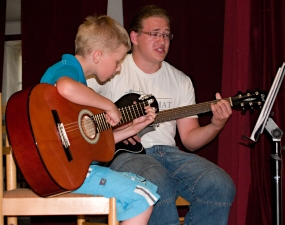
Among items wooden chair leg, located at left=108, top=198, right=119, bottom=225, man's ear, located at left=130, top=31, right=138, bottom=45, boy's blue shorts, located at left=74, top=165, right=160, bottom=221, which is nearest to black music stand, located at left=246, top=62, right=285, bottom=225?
boy's blue shorts, located at left=74, top=165, right=160, bottom=221

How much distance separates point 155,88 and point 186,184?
57cm

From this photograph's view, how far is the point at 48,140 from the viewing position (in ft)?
5.35

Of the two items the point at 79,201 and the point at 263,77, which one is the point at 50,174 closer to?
the point at 79,201

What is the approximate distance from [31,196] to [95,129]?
1.30 feet

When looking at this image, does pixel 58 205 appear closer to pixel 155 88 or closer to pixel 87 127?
pixel 87 127

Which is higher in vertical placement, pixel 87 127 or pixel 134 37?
pixel 134 37

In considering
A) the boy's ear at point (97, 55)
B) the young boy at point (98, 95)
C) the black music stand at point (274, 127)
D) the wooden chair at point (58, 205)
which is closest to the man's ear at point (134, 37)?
the young boy at point (98, 95)

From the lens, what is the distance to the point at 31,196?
5.77 ft

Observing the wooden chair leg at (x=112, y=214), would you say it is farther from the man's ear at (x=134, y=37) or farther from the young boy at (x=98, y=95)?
the man's ear at (x=134, y=37)

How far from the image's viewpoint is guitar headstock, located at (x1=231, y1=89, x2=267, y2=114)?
7.46 ft

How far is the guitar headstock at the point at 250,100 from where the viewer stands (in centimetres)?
227

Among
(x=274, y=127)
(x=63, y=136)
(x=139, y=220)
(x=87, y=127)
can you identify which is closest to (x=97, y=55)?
(x=87, y=127)

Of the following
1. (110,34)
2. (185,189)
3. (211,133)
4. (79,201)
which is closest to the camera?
(79,201)

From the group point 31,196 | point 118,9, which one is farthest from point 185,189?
point 118,9
